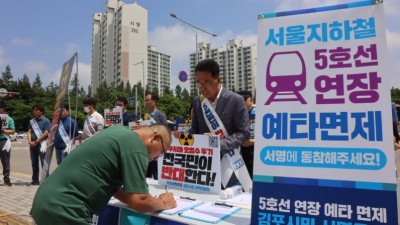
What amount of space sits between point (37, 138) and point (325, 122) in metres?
6.55

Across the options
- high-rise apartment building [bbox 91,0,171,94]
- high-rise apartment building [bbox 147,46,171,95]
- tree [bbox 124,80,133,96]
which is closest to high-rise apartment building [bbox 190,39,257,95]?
high-rise apartment building [bbox 91,0,171,94]

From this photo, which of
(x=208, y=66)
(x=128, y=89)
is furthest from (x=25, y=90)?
(x=208, y=66)

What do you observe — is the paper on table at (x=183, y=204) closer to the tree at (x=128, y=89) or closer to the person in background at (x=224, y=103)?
the person in background at (x=224, y=103)

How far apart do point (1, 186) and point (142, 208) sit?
604 centimetres

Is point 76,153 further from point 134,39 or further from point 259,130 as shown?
point 134,39

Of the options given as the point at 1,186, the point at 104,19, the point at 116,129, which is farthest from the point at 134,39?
the point at 116,129

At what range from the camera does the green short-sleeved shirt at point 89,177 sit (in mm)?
1568

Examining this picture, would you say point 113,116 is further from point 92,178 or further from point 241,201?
point 92,178

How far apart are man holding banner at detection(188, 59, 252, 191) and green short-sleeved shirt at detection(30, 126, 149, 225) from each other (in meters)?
0.95

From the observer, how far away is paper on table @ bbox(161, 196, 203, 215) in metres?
1.92

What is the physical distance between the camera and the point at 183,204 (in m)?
2.09

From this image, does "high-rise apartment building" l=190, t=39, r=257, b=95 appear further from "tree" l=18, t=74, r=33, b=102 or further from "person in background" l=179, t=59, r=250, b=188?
"person in background" l=179, t=59, r=250, b=188

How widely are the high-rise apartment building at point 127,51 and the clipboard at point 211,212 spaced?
72140mm

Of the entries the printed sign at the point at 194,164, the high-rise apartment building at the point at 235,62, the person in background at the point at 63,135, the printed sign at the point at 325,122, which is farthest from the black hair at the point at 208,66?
the high-rise apartment building at the point at 235,62
